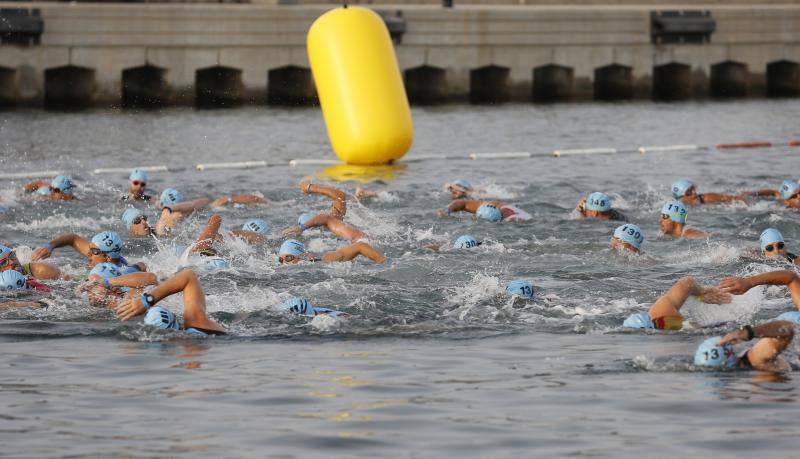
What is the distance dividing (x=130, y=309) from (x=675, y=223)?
8.03m

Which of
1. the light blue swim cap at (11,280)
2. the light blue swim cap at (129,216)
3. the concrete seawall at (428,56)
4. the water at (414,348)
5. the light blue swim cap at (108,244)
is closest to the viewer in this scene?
the water at (414,348)

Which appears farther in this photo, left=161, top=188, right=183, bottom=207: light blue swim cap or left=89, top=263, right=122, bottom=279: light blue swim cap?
left=161, top=188, right=183, bottom=207: light blue swim cap

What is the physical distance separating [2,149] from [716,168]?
46.3ft

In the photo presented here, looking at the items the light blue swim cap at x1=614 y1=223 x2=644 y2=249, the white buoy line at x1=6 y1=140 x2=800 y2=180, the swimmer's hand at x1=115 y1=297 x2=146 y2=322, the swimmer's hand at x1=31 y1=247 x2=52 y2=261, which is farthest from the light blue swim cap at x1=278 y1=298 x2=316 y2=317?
the white buoy line at x1=6 y1=140 x2=800 y2=180

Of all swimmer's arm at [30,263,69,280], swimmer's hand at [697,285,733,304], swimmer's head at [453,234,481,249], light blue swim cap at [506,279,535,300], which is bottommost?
swimmer's arm at [30,263,69,280]

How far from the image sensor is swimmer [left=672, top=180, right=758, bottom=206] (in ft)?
69.3

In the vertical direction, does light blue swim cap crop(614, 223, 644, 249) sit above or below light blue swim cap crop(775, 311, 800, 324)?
above

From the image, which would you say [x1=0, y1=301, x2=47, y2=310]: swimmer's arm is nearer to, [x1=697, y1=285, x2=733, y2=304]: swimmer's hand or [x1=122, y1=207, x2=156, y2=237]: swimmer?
[x1=122, y1=207, x2=156, y2=237]: swimmer

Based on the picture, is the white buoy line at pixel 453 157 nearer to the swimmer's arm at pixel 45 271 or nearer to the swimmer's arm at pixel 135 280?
the swimmer's arm at pixel 45 271

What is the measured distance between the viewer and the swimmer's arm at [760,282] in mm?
12375

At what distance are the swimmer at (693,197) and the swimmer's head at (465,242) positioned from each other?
477 cm

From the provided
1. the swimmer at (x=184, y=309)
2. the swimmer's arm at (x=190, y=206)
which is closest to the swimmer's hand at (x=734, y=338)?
the swimmer at (x=184, y=309)

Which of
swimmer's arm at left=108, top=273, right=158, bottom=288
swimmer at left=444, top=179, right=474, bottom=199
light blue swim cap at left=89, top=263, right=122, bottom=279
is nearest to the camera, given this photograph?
swimmer's arm at left=108, top=273, right=158, bottom=288

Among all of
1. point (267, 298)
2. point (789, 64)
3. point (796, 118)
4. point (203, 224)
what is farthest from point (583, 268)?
point (789, 64)
